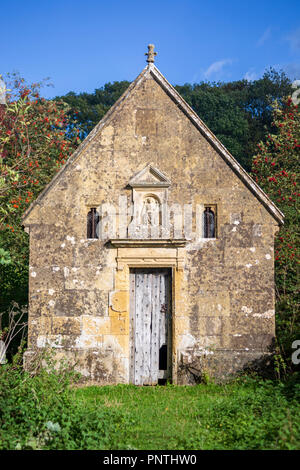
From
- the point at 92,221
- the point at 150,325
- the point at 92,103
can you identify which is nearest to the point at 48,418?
the point at 150,325

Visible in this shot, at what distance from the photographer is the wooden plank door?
10.9m

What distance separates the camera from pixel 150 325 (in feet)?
36.1

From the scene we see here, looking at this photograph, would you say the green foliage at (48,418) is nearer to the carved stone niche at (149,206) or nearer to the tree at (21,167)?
the carved stone niche at (149,206)

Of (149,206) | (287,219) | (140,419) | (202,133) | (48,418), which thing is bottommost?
Result: (140,419)

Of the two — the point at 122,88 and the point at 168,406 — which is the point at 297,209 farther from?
the point at 122,88

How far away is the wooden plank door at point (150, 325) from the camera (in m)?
10.9

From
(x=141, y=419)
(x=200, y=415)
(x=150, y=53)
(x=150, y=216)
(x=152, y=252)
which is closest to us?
(x=141, y=419)

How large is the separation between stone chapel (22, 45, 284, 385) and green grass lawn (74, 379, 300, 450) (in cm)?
77

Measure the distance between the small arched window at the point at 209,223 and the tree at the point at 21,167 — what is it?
13.3 feet

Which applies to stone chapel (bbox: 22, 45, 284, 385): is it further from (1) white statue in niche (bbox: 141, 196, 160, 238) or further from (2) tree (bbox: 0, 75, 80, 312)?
(2) tree (bbox: 0, 75, 80, 312)

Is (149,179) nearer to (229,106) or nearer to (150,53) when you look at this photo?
(150,53)

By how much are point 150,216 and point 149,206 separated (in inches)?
7.5

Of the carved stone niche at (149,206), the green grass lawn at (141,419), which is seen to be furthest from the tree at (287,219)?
the carved stone niche at (149,206)
